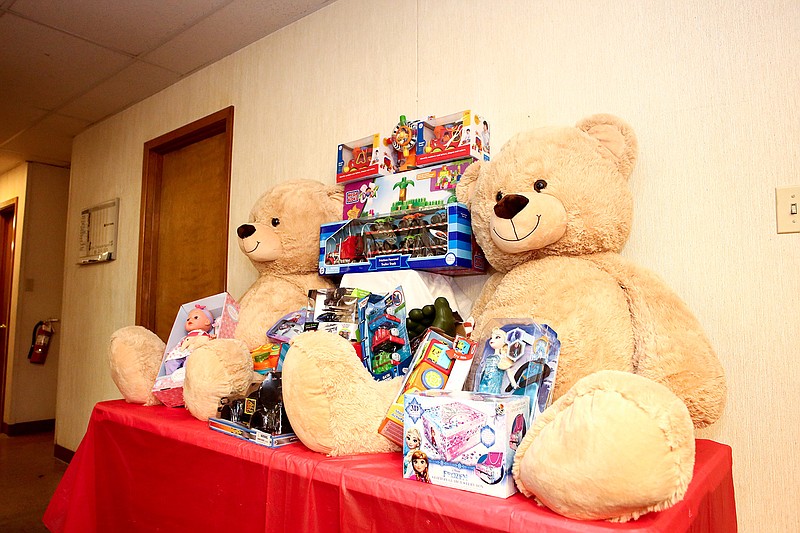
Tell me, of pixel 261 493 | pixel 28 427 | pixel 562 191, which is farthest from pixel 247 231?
pixel 28 427

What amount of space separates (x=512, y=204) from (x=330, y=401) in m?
0.56

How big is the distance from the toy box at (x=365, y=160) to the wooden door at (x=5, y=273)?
435 cm

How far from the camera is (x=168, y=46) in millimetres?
2488

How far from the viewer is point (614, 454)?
64 cm

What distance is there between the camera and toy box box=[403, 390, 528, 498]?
76 cm

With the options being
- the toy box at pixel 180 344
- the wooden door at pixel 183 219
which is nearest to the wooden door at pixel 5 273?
the wooden door at pixel 183 219

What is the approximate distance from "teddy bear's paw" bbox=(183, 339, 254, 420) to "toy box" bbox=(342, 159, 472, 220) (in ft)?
1.94

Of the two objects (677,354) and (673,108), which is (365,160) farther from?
(677,354)

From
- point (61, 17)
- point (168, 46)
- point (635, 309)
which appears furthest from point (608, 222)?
point (61, 17)

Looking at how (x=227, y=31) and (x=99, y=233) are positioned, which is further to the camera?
(x=99, y=233)

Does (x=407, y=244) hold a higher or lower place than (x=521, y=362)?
higher

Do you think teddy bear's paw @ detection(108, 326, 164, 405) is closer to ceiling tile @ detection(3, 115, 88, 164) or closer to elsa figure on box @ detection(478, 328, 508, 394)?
elsa figure on box @ detection(478, 328, 508, 394)

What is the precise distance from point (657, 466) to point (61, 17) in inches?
108

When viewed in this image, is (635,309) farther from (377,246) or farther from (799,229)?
(377,246)
